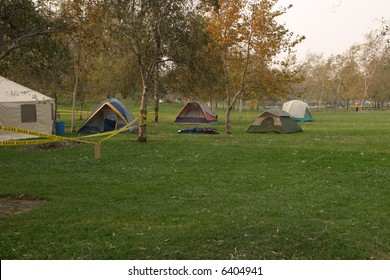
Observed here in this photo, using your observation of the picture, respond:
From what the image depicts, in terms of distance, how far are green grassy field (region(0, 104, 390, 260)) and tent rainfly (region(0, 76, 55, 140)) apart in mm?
6971

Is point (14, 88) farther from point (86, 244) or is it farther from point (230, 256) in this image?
point (230, 256)

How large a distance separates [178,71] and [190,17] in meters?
4.30

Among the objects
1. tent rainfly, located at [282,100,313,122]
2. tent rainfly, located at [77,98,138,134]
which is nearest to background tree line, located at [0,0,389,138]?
tent rainfly, located at [77,98,138,134]

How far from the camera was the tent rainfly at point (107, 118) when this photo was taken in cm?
2381

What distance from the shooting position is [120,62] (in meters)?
28.6

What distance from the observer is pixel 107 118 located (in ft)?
81.0

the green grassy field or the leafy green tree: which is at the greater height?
the leafy green tree

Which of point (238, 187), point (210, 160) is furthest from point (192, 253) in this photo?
point (210, 160)

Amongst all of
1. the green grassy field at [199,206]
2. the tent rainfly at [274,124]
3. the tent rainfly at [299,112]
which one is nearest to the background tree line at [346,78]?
the tent rainfly at [299,112]

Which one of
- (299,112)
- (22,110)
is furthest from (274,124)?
(299,112)

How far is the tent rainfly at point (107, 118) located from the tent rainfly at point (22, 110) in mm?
2198

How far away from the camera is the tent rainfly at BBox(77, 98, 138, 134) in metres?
23.8

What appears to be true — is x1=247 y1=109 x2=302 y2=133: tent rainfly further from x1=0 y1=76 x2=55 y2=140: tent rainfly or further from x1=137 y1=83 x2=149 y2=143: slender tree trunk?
x1=0 y1=76 x2=55 y2=140: tent rainfly

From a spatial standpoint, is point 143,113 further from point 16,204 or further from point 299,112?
point 299,112
